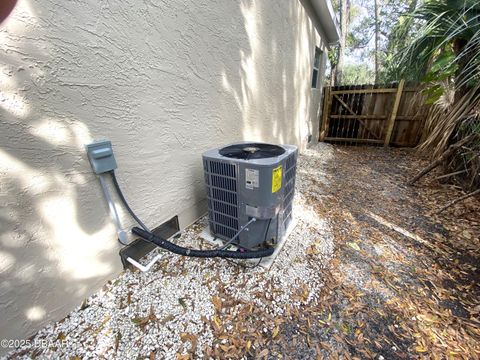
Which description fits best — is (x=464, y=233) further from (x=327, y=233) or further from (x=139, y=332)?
(x=139, y=332)

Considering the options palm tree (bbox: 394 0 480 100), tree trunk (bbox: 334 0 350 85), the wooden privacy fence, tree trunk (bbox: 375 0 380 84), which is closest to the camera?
palm tree (bbox: 394 0 480 100)

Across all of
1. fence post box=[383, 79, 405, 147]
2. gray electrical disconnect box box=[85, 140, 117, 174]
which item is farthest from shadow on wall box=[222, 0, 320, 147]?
fence post box=[383, 79, 405, 147]

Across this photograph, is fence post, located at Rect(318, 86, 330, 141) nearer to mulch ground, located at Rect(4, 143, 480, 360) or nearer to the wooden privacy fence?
the wooden privacy fence

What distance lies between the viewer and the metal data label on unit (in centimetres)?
137

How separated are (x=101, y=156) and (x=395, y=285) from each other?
229cm

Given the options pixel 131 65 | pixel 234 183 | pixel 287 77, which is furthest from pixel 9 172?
pixel 287 77

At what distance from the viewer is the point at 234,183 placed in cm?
152

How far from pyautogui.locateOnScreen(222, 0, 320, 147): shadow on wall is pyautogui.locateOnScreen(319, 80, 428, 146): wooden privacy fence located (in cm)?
191

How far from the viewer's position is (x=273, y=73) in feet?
10.7

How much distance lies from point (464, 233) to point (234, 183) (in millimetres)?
2495

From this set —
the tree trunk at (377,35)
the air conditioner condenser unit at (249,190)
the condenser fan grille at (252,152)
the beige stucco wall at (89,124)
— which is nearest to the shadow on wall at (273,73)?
the beige stucco wall at (89,124)

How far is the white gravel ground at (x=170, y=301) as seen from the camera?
3.63 ft

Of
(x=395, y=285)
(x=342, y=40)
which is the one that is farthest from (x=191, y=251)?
(x=342, y=40)

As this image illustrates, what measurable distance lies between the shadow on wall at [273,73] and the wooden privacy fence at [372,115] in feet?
6.27
